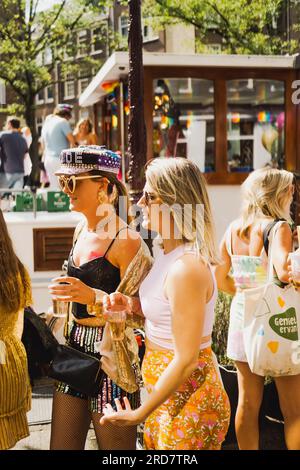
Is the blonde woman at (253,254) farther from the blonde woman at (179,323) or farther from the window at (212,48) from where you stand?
the window at (212,48)

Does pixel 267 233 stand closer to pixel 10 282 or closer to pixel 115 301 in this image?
pixel 115 301

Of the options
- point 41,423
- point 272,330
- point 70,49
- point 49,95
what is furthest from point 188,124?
point 49,95

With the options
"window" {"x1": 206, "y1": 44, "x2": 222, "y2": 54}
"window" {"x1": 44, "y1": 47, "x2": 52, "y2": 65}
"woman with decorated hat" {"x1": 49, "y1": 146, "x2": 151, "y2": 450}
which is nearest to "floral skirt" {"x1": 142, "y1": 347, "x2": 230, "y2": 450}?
"woman with decorated hat" {"x1": 49, "y1": 146, "x2": 151, "y2": 450}

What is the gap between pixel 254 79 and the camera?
31.2 feet

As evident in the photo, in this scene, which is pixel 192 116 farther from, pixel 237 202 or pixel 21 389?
pixel 21 389

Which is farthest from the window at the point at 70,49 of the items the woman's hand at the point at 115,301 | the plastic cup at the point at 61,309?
the woman's hand at the point at 115,301

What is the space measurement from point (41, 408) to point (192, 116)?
5691 millimetres

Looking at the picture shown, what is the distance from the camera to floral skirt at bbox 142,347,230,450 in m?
2.16

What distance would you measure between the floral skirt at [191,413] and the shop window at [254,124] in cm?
750

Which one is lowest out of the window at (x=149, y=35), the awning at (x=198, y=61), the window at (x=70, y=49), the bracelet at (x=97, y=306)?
the bracelet at (x=97, y=306)

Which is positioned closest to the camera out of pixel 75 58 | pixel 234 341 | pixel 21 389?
pixel 21 389

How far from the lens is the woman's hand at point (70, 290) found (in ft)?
8.21

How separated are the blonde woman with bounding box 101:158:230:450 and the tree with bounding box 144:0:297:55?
59.5 ft
